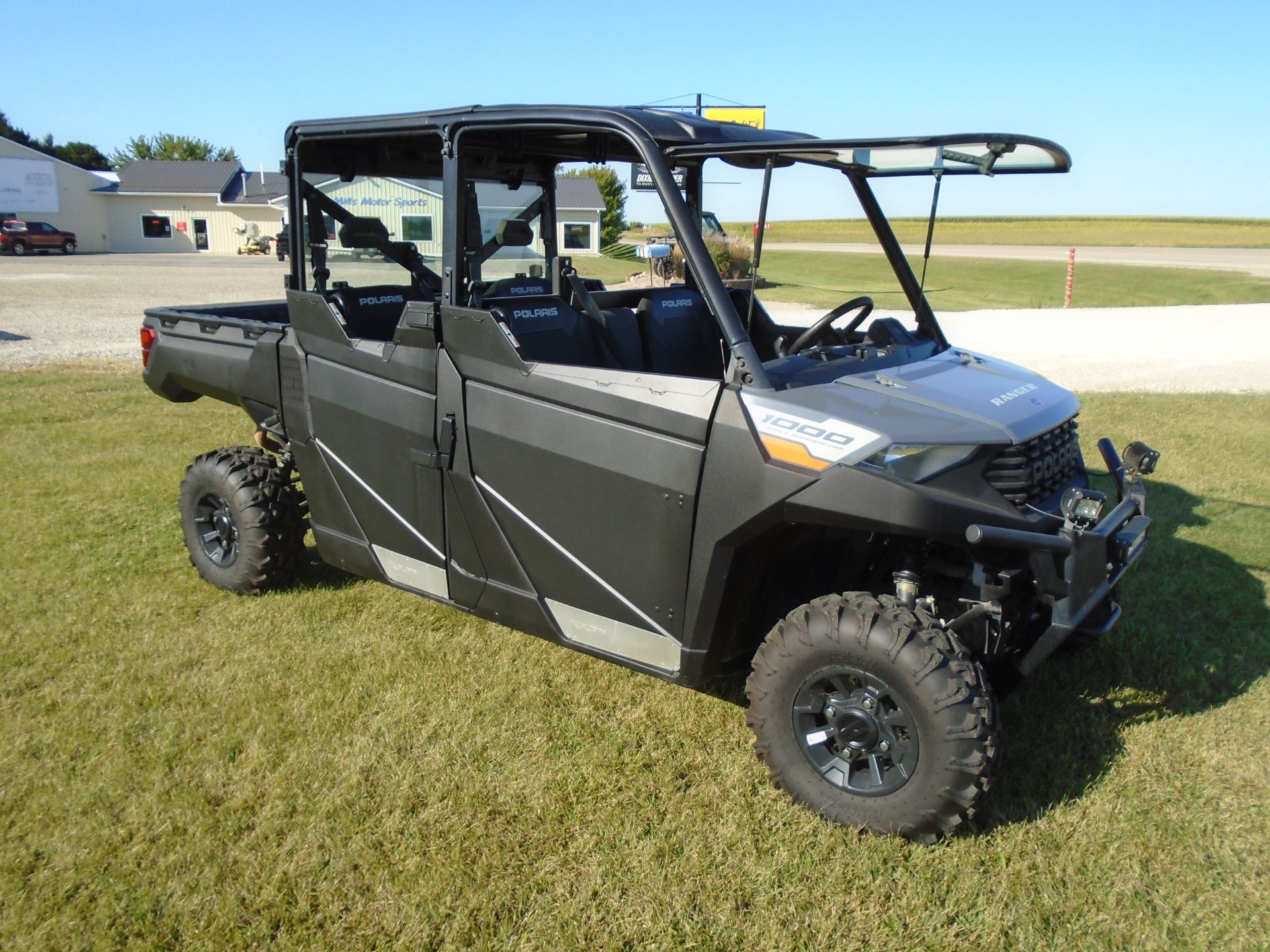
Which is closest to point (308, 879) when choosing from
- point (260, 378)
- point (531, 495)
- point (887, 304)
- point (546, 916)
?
point (546, 916)

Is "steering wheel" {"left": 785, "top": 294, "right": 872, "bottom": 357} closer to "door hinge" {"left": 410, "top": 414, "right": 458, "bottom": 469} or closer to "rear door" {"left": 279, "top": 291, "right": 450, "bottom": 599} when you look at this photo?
"door hinge" {"left": 410, "top": 414, "right": 458, "bottom": 469}

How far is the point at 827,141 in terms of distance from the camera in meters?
3.22

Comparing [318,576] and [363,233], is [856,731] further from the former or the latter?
[318,576]

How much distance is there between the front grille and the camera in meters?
3.24

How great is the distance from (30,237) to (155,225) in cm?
1011

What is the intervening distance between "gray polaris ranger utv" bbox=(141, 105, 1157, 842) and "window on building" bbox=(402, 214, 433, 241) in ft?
0.04

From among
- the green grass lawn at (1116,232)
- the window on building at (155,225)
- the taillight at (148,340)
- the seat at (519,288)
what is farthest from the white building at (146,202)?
the seat at (519,288)

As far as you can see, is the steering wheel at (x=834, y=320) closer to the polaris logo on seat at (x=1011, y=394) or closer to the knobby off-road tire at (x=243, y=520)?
the polaris logo on seat at (x=1011, y=394)

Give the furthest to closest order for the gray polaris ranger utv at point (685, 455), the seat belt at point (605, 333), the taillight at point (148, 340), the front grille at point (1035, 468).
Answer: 1. the taillight at point (148, 340)
2. the seat belt at point (605, 333)
3. the front grille at point (1035, 468)
4. the gray polaris ranger utv at point (685, 455)

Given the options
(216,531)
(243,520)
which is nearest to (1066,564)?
(243,520)

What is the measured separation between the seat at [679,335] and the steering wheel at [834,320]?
1.54 feet

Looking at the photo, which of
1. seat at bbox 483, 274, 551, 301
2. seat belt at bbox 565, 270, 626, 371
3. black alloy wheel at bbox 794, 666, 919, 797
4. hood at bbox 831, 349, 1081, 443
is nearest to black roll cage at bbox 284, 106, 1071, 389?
seat at bbox 483, 274, 551, 301

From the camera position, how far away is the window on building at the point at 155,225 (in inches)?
2071

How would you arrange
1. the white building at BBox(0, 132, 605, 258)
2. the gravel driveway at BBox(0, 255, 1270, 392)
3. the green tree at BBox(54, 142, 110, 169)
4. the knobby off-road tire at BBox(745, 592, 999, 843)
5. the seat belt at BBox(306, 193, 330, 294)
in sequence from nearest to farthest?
the knobby off-road tire at BBox(745, 592, 999, 843)
the seat belt at BBox(306, 193, 330, 294)
the gravel driveway at BBox(0, 255, 1270, 392)
the white building at BBox(0, 132, 605, 258)
the green tree at BBox(54, 142, 110, 169)
